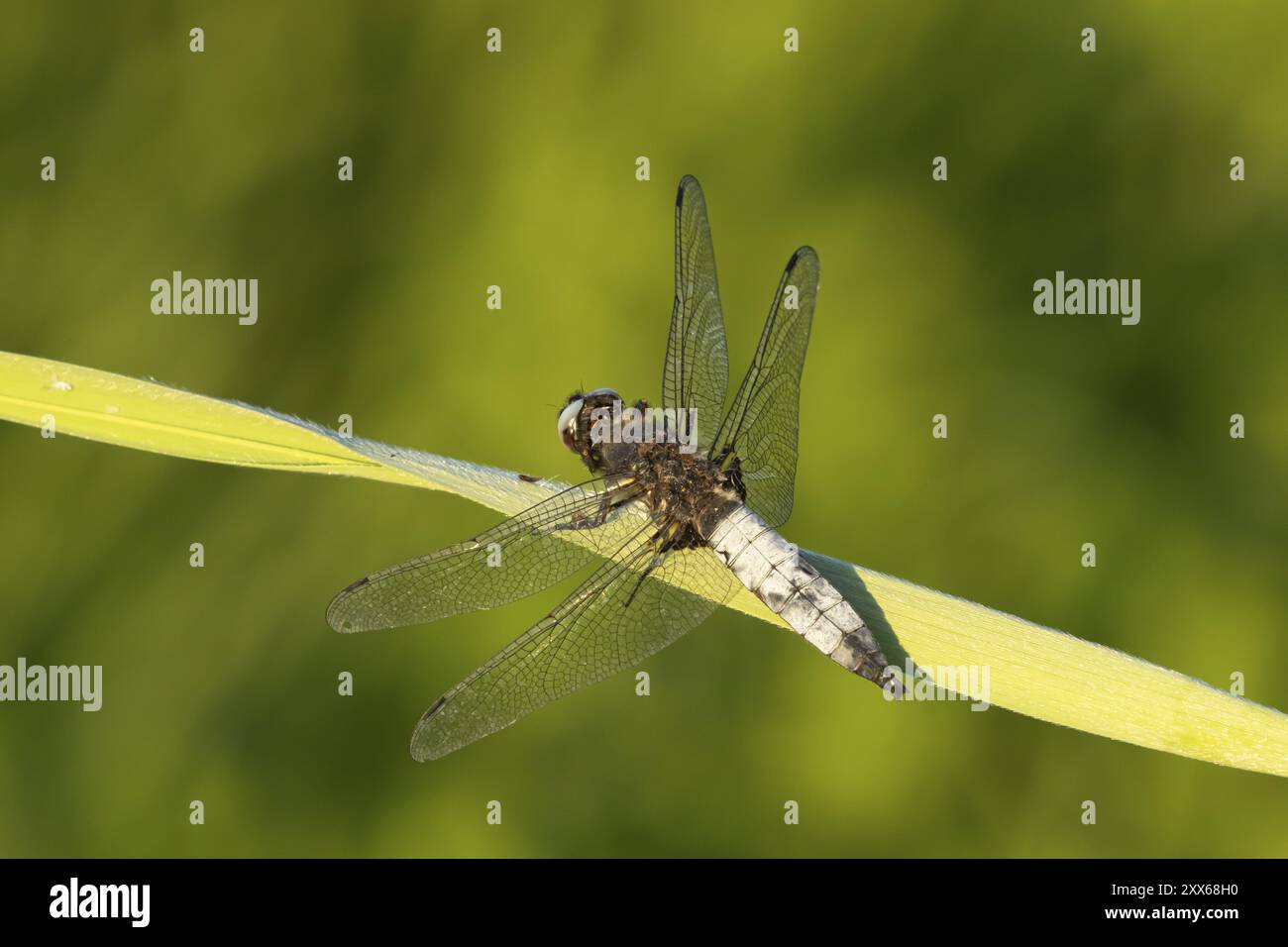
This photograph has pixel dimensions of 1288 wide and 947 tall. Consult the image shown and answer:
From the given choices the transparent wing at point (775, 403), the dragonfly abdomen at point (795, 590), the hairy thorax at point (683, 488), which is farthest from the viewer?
the transparent wing at point (775, 403)

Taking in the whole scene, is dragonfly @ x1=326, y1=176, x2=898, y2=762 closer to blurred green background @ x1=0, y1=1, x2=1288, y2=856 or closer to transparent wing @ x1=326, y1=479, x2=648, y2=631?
transparent wing @ x1=326, y1=479, x2=648, y2=631

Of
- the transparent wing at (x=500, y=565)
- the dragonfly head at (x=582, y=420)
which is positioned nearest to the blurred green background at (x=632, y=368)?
the dragonfly head at (x=582, y=420)

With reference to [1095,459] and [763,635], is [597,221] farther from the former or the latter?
[1095,459]

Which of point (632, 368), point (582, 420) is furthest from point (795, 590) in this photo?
point (632, 368)

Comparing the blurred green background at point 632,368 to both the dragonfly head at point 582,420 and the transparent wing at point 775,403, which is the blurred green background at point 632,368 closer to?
the dragonfly head at point 582,420

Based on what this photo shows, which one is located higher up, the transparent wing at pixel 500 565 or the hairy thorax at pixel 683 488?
the hairy thorax at pixel 683 488

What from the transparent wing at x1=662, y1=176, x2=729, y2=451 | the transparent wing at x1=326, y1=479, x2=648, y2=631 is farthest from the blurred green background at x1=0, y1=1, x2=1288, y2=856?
the transparent wing at x1=326, y1=479, x2=648, y2=631
